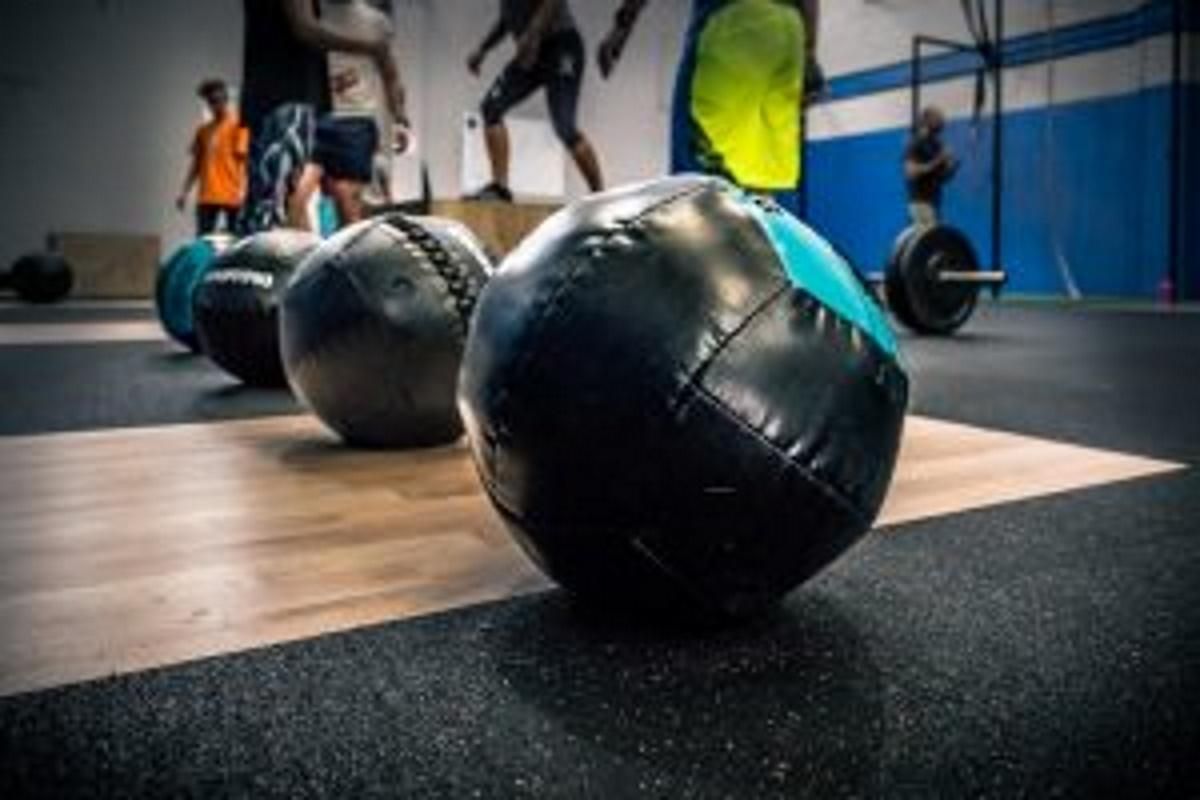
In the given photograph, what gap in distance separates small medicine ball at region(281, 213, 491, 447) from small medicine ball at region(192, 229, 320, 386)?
0.71 m

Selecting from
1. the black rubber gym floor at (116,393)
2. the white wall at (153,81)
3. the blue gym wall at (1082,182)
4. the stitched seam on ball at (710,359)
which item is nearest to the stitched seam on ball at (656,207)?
the stitched seam on ball at (710,359)

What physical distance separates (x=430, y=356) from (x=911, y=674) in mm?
1188

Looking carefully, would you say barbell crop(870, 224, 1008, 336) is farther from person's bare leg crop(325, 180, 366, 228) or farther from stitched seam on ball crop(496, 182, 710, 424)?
stitched seam on ball crop(496, 182, 710, 424)

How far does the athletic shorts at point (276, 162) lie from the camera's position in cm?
357

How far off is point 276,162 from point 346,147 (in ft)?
1.13

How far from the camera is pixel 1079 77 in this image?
29.9 ft

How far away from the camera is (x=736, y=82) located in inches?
118

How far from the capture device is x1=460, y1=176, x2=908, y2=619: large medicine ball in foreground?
3.25 ft

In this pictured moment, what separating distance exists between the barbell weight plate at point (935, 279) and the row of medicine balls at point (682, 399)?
367cm

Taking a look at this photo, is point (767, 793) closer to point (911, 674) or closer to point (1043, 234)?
point (911, 674)

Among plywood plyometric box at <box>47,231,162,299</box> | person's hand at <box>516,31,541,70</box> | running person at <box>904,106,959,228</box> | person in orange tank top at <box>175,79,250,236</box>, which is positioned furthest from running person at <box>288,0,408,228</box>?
plywood plyometric box at <box>47,231,162,299</box>

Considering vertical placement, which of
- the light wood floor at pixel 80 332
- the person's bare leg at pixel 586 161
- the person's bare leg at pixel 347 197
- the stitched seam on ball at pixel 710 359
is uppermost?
the person's bare leg at pixel 586 161

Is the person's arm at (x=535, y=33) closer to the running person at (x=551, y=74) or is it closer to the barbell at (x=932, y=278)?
the running person at (x=551, y=74)

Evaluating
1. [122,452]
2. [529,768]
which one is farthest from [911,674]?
[122,452]
